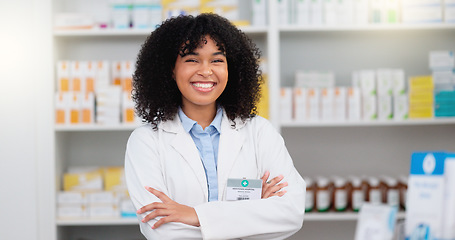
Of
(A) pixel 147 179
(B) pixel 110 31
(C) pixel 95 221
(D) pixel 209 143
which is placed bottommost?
(C) pixel 95 221

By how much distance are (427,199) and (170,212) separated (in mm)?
843

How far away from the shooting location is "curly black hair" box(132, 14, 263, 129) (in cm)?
172

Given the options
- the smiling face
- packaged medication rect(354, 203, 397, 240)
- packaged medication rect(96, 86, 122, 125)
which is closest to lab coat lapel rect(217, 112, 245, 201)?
the smiling face

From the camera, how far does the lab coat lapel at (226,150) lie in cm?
164

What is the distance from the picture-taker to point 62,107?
3.03 meters

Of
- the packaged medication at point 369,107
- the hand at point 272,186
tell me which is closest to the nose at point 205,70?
the hand at point 272,186

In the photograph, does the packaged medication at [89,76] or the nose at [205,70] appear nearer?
the nose at [205,70]

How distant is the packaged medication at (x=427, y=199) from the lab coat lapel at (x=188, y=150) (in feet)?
2.70

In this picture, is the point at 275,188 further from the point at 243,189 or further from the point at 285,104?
the point at 285,104

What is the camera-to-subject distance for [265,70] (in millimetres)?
3111

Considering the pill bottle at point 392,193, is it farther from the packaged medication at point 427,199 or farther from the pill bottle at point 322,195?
the packaged medication at point 427,199

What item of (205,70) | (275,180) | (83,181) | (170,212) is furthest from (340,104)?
(170,212)

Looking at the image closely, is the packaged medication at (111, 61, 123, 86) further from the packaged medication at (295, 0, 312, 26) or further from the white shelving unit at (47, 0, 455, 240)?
the packaged medication at (295, 0, 312, 26)

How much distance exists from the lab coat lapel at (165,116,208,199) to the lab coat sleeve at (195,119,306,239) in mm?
123
